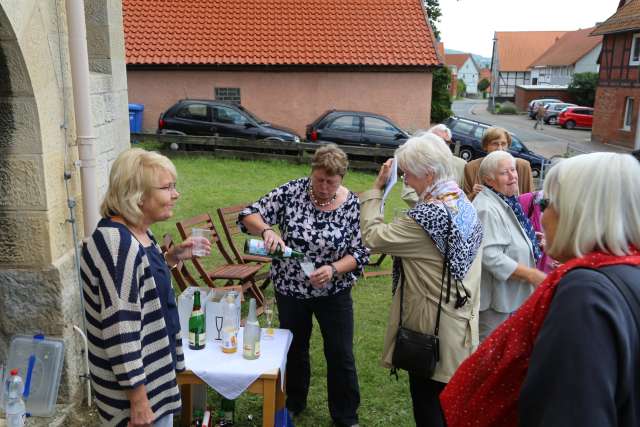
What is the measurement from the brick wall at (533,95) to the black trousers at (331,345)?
156ft

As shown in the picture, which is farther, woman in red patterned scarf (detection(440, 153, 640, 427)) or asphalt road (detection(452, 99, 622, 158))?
asphalt road (detection(452, 99, 622, 158))

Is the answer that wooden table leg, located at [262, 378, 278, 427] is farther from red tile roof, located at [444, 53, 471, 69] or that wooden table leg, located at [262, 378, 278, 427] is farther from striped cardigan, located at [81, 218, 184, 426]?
red tile roof, located at [444, 53, 471, 69]

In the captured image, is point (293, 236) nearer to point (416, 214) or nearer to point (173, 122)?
point (416, 214)

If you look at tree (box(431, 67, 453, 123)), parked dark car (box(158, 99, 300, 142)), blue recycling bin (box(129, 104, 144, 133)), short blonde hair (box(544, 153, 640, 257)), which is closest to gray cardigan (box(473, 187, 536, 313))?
short blonde hair (box(544, 153, 640, 257))

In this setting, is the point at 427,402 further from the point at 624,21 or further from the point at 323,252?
the point at 624,21

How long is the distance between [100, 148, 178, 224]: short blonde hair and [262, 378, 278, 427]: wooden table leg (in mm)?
1196


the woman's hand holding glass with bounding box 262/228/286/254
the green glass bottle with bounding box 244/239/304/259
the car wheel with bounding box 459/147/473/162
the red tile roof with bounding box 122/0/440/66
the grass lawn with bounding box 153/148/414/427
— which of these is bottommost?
the grass lawn with bounding box 153/148/414/427

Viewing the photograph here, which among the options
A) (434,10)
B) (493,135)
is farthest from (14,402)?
(434,10)

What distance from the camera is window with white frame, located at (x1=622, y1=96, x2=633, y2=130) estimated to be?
92.6ft

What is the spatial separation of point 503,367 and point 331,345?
203cm

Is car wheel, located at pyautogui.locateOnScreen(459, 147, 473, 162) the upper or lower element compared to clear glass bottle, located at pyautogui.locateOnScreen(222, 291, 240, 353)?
lower

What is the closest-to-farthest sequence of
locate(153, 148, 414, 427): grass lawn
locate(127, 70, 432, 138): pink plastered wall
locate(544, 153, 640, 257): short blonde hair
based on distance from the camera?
locate(544, 153, 640, 257): short blonde hair, locate(153, 148, 414, 427): grass lawn, locate(127, 70, 432, 138): pink plastered wall

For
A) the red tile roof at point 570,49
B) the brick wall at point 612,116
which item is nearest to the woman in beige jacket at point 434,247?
the brick wall at point 612,116

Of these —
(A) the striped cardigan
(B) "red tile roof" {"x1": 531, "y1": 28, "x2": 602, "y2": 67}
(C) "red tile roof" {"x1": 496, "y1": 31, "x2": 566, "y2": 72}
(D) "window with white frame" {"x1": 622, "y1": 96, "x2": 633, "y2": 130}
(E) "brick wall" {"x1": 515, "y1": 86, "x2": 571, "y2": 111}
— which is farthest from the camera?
(C) "red tile roof" {"x1": 496, "y1": 31, "x2": 566, "y2": 72}
